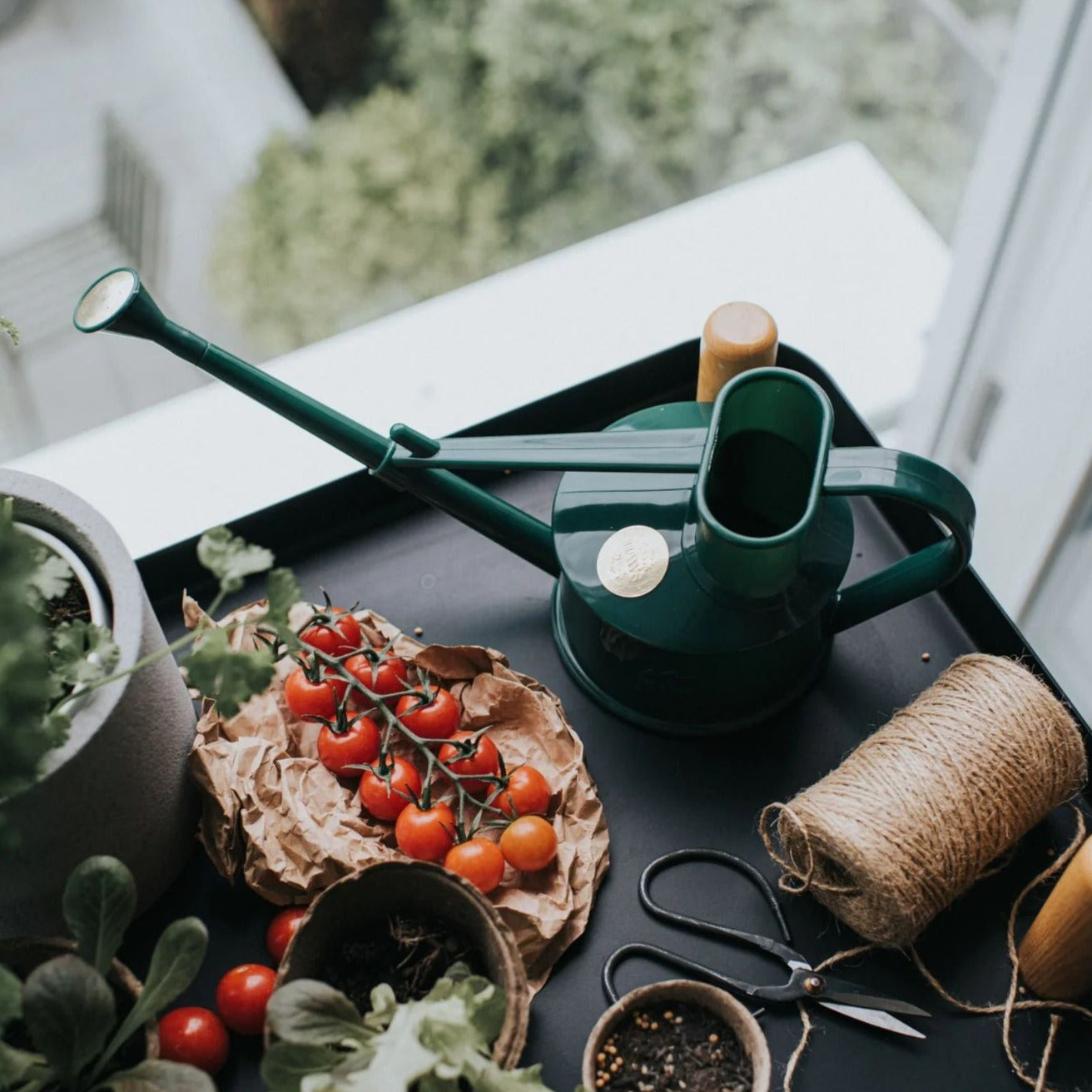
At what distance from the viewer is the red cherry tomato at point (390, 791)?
86 cm

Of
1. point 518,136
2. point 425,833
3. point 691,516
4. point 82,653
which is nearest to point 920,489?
point 691,516

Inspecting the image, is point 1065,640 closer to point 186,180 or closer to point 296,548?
point 296,548

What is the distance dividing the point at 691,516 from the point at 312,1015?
15.2 inches

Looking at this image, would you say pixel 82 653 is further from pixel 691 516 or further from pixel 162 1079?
pixel 691 516

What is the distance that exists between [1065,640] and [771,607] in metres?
0.57

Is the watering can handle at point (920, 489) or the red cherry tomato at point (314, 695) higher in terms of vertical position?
the watering can handle at point (920, 489)

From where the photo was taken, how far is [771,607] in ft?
2.71

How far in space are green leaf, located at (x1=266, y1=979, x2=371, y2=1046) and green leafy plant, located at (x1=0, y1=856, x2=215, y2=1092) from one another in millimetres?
45

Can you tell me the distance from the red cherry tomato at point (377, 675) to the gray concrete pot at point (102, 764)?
125mm

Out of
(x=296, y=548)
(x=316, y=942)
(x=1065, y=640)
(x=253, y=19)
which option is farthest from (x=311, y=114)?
(x=316, y=942)

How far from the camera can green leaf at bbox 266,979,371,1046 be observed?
0.66m

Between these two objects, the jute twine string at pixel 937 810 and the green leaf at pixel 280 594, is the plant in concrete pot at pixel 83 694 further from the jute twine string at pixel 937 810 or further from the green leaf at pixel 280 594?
the jute twine string at pixel 937 810

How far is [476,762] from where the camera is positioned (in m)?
0.88

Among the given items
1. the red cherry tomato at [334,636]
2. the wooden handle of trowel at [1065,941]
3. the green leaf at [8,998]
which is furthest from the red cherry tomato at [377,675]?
the wooden handle of trowel at [1065,941]
